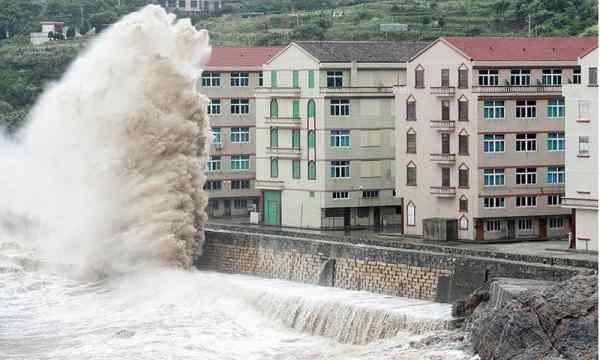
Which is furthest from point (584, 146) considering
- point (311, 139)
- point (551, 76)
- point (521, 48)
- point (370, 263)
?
point (311, 139)

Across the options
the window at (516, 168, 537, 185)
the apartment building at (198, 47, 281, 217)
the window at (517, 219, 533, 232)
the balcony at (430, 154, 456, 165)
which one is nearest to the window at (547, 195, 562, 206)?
the window at (516, 168, 537, 185)

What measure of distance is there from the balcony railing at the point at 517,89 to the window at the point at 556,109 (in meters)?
0.44

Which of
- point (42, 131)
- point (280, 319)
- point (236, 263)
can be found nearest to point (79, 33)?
point (42, 131)

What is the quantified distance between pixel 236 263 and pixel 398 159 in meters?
7.05

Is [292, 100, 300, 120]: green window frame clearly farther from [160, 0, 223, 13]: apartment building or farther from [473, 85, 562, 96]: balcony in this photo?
[160, 0, 223, 13]: apartment building

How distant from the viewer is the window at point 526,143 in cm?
5844

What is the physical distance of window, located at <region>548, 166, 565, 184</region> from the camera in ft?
193

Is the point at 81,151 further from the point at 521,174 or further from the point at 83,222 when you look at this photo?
the point at 521,174

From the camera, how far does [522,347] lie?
38.8 m

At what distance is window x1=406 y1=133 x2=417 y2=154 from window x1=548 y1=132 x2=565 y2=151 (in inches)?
178

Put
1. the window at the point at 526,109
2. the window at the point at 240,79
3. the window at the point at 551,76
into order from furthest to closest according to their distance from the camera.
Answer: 1. the window at the point at 240,79
2. the window at the point at 551,76
3. the window at the point at 526,109

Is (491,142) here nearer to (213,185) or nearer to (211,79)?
(213,185)

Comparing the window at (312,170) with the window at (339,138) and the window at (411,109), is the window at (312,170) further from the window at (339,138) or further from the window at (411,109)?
the window at (411,109)

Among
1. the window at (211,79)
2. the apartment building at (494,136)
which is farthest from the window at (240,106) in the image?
the apartment building at (494,136)
